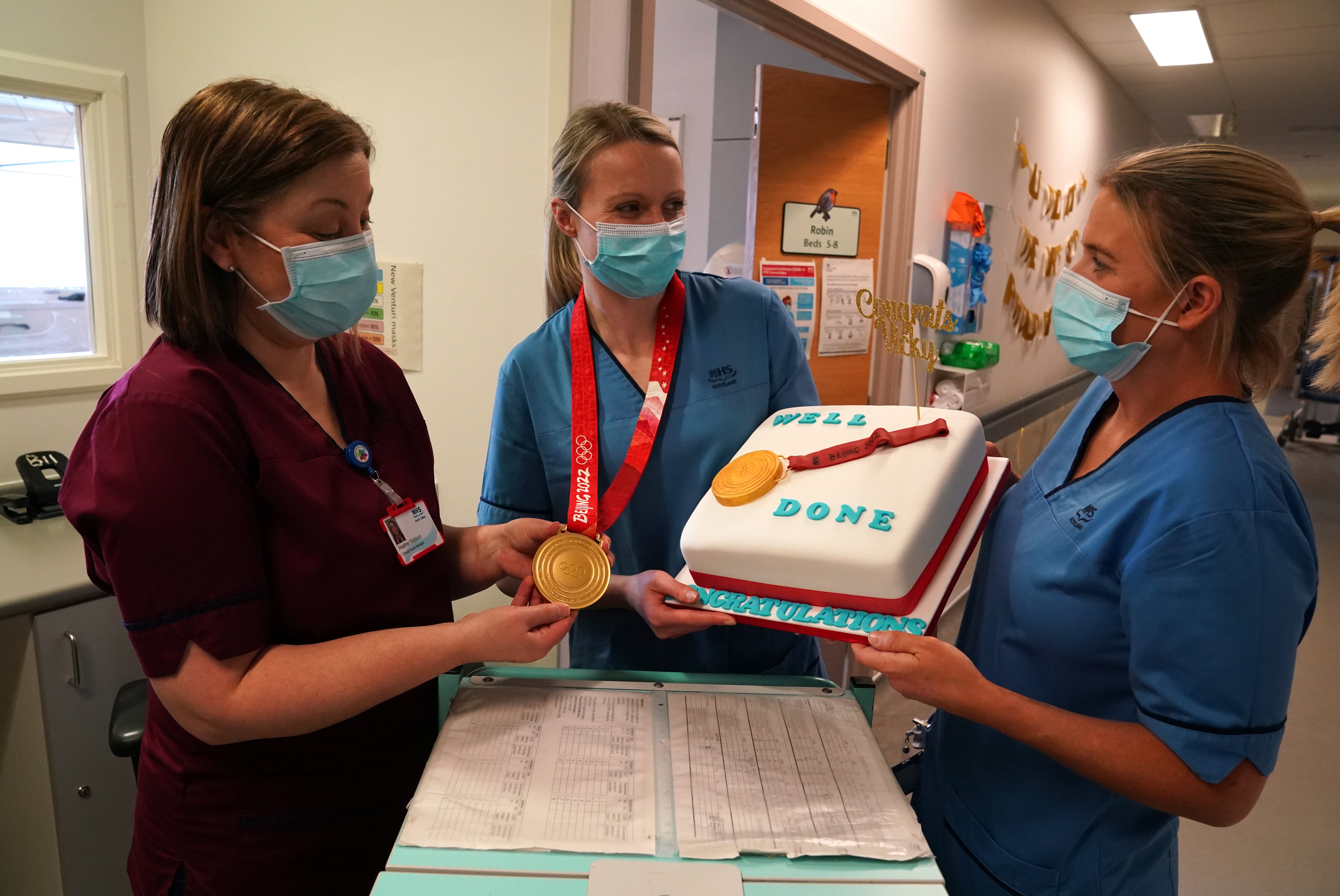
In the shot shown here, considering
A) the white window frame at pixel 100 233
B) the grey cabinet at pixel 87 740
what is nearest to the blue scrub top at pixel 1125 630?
the grey cabinet at pixel 87 740

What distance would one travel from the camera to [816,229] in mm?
3184

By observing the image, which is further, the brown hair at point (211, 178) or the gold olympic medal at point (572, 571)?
the gold olympic medal at point (572, 571)

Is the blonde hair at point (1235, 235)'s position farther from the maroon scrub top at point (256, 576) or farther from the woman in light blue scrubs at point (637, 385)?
the maroon scrub top at point (256, 576)

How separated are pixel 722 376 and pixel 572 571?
0.47 m

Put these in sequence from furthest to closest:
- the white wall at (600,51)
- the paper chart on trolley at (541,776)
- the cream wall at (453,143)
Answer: the cream wall at (453,143) → the white wall at (600,51) → the paper chart on trolley at (541,776)

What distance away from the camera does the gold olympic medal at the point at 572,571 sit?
1.15 meters

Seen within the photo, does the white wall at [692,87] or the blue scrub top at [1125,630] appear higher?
the white wall at [692,87]

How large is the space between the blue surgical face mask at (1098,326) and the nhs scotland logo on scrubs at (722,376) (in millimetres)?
523

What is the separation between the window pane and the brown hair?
2.07m

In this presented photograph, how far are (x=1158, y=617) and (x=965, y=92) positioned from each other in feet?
11.6

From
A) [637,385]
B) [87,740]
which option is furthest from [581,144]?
[87,740]

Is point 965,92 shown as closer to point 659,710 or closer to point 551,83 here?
point 551,83

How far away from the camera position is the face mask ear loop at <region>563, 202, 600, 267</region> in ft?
4.75

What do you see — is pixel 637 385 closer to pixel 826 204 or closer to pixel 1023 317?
pixel 826 204
